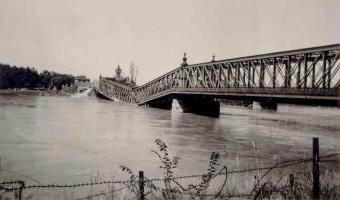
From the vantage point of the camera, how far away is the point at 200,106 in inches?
1923

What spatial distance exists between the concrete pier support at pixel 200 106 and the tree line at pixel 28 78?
82.2 m

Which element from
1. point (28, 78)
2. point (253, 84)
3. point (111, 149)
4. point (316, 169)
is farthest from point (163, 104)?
point (28, 78)

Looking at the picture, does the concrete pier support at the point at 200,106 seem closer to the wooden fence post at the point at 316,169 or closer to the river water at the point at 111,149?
the river water at the point at 111,149

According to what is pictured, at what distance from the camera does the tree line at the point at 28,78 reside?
132525 mm

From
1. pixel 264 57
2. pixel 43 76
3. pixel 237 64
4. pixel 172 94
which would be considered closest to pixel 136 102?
pixel 172 94

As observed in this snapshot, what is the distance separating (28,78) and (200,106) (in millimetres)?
116818

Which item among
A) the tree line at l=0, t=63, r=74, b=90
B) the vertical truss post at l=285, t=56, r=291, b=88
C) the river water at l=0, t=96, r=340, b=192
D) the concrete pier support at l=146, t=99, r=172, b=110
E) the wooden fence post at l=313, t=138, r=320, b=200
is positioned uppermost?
the tree line at l=0, t=63, r=74, b=90

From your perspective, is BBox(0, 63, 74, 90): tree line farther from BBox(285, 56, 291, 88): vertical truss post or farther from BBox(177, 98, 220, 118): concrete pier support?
BBox(285, 56, 291, 88): vertical truss post

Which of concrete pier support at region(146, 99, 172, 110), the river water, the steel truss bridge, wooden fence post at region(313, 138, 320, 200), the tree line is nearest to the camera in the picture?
wooden fence post at region(313, 138, 320, 200)

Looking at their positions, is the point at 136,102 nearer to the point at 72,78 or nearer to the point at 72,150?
the point at 72,150

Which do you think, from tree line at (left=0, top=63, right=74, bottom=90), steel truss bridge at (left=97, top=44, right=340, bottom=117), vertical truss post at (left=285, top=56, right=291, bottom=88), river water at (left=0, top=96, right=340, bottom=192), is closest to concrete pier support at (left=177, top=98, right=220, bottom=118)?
steel truss bridge at (left=97, top=44, right=340, bottom=117)

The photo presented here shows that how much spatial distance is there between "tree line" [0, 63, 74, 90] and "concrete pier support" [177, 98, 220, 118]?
82.2 metres

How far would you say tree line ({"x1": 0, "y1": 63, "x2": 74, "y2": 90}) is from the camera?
132525 millimetres

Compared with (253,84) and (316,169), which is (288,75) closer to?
(253,84)
